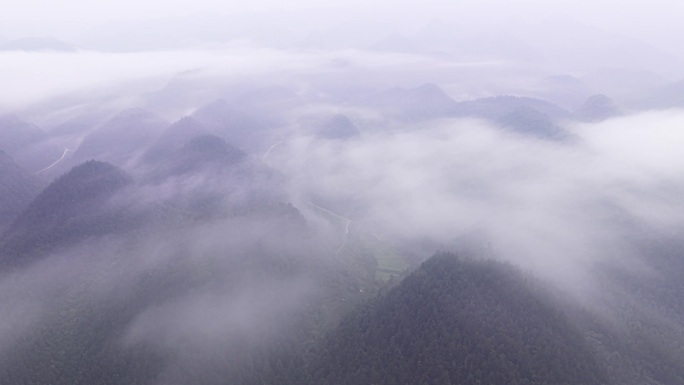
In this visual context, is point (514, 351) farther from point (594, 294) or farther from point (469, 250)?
point (469, 250)

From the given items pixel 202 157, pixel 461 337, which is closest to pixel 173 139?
pixel 202 157

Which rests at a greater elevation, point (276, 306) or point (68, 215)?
point (68, 215)

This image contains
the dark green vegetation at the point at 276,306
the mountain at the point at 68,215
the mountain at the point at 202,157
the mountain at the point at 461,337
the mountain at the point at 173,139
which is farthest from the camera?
the mountain at the point at 173,139

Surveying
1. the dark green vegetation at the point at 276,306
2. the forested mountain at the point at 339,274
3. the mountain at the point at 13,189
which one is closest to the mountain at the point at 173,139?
the forested mountain at the point at 339,274

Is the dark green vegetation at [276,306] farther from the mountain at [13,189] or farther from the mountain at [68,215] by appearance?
the mountain at [13,189]

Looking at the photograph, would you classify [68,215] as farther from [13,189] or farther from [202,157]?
[202,157]

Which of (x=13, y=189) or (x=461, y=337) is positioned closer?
(x=461, y=337)

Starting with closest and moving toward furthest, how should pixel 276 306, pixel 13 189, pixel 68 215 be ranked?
1. pixel 276 306
2. pixel 68 215
3. pixel 13 189

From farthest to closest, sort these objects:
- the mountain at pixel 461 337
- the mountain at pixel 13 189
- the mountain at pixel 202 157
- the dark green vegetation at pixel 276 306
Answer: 1. the mountain at pixel 202 157
2. the mountain at pixel 13 189
3. the dark green vegetation at pixel 276 306
4. the mountain at pixel 461 337
